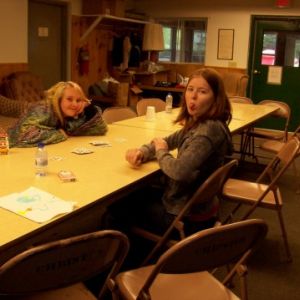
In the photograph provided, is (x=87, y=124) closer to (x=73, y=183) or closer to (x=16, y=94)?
(x=73, y=183)

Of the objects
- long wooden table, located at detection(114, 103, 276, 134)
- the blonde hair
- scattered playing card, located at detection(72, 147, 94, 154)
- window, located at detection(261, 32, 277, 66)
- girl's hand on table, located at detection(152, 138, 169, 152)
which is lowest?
scattered playing card, located at detection(72, 147, 94, 154)

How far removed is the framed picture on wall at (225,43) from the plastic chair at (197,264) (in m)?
6.39

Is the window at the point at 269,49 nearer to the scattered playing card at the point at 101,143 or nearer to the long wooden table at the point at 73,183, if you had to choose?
the long wooden table at the point at 73,183

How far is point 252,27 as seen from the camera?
24.7ft

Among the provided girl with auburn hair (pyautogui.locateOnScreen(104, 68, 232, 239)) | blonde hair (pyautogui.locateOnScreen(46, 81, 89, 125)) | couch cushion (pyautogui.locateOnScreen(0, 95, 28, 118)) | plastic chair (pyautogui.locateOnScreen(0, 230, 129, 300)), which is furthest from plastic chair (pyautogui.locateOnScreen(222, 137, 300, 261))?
couch cushion (pyautogui.locateOnScreen(0, 95, 28, 118))

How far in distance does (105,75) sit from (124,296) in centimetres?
627

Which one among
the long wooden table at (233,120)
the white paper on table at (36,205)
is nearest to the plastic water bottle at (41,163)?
the white paper on table at (36,205)

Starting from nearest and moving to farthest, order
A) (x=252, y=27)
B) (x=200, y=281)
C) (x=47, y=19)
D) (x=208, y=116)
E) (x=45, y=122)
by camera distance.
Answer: (x=200, y=281)
(x=208, y=116)
(x=45, y=122)
(x=47, y=19)
(x=252, y=27)

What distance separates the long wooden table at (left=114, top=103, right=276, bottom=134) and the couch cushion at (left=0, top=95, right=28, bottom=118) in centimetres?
183

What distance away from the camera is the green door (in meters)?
7.33

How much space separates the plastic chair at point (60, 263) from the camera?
121 centimetres

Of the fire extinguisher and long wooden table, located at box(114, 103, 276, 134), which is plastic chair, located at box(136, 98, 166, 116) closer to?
long wooden table, located at box(114, 103, 276, 134)

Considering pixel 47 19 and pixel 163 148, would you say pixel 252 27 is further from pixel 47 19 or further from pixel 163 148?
pixel 163 148

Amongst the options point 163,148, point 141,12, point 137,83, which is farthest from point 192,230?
point 141,12
